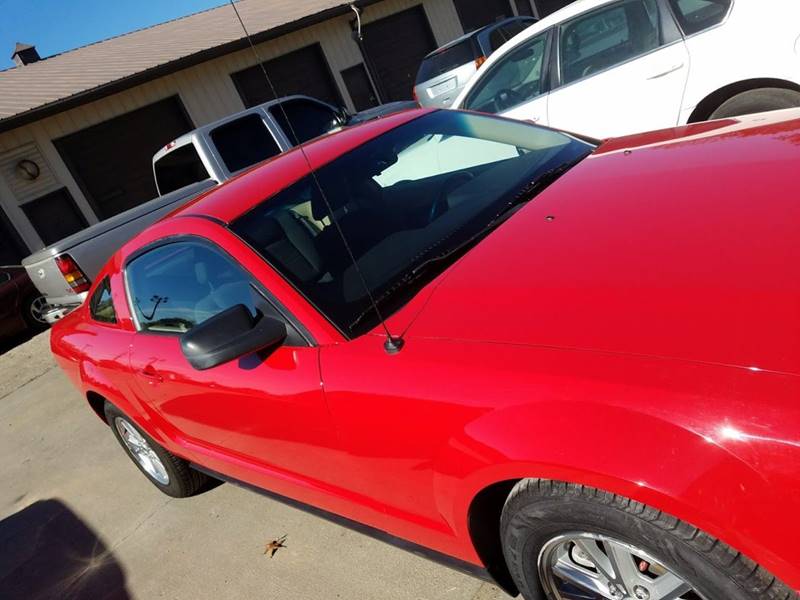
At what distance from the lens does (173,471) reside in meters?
3.60

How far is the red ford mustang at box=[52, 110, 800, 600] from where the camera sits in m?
1.34

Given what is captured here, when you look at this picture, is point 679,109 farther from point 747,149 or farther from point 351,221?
point 351,221

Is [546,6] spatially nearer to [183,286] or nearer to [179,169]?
[179,169]

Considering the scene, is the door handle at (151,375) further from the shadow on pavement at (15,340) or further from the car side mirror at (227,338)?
the shadow on pavement at (15,340)

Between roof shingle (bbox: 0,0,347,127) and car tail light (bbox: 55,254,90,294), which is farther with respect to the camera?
roof shingle (bbox: 0,0,347,127)

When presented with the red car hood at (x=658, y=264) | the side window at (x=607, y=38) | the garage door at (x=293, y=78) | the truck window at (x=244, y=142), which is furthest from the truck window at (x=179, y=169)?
the garage door at (x=293, y=78)

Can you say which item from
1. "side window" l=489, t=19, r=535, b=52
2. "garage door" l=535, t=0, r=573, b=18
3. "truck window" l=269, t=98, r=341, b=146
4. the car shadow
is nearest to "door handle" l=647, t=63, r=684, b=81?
the car shadow

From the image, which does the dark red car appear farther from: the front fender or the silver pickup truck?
the front fender

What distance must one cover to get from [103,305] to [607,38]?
3.93m

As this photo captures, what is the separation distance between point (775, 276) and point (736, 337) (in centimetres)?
24

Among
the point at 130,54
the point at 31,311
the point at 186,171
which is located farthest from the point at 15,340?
the point at 130,54

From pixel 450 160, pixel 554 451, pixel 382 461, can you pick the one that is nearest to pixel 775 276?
pixel 554 451

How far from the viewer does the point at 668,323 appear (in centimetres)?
152

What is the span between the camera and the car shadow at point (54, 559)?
3.39 m
